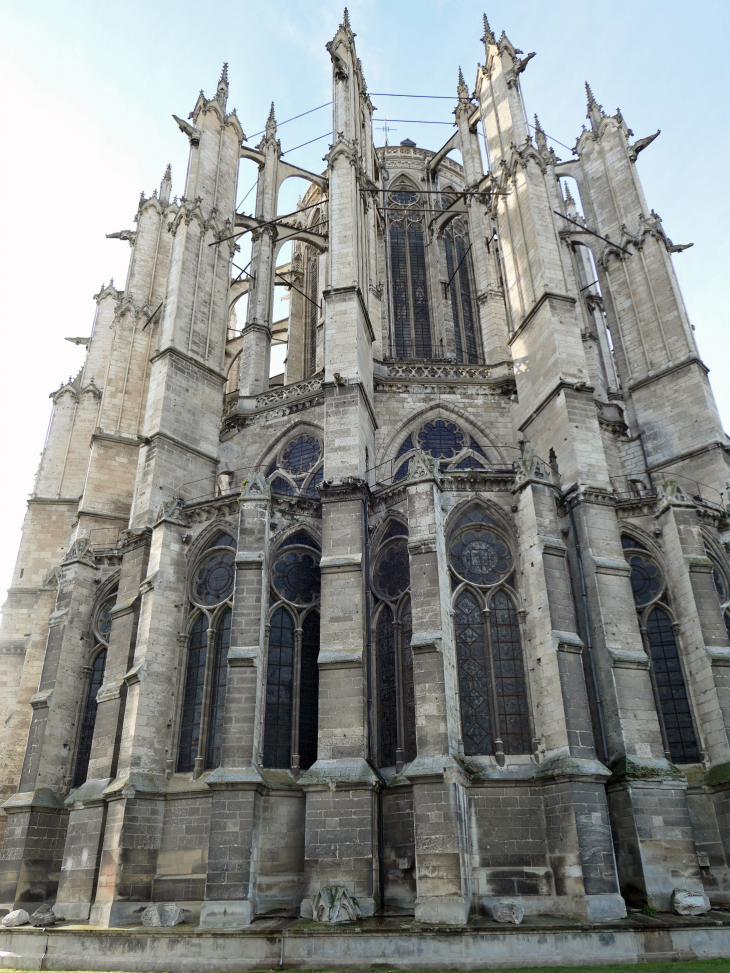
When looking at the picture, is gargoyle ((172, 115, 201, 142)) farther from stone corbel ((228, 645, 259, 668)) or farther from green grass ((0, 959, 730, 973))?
green grass ((0, 959, 730, 973))

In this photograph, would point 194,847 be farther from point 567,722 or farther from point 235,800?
point 567,722

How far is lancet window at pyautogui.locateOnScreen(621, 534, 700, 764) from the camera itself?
15867 mm

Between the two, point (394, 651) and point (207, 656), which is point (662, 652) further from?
point (207, 656)

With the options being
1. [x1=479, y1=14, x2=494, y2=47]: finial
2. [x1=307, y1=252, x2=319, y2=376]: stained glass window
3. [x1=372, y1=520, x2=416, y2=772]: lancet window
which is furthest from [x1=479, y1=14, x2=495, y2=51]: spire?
[x1=372, y1=520, x2=416, y2=772]: lancet window

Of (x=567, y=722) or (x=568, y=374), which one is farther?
→ (x=568, y=374)

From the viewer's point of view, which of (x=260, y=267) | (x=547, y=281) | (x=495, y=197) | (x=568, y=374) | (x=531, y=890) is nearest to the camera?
(x=531, y=890)

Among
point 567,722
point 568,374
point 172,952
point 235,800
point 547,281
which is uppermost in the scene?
point 547,281

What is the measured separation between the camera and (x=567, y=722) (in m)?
13.9

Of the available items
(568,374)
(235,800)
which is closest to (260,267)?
(568,374)

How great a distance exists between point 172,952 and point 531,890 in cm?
625

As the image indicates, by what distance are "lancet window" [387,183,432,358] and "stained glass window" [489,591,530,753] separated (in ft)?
49.2

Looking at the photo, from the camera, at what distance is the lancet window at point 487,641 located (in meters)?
15.0

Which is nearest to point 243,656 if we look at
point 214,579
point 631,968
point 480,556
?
point 214,579

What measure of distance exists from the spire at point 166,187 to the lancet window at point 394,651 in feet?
70.8
